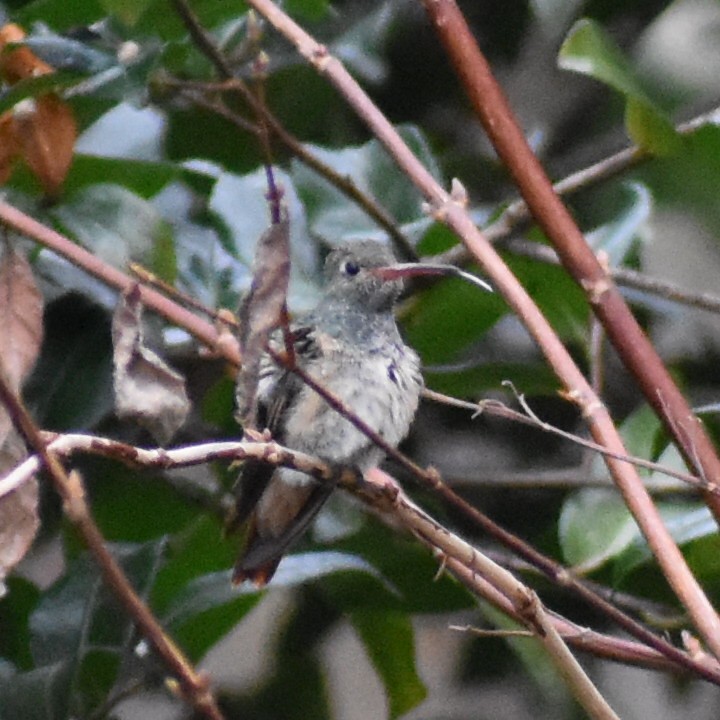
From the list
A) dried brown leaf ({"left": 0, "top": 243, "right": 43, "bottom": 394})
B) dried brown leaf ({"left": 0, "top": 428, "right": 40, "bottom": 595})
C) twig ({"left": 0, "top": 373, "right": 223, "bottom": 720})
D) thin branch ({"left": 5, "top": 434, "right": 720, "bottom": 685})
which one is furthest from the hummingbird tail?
twig ({"left": 0, "top": 373, "right": 223, "bottom": 720})

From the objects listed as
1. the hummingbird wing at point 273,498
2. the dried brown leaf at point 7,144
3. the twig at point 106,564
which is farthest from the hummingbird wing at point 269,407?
the twig at point 106,564

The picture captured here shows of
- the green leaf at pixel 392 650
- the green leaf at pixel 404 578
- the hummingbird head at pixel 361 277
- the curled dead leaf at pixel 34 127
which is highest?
the curled dead leaf at pixel 34 127

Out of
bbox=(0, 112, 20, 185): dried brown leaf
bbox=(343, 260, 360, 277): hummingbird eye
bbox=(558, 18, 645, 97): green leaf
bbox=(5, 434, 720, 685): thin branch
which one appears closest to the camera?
bbox=(5, 434, 720, 685): thin branch

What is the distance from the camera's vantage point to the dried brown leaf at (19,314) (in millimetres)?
1009

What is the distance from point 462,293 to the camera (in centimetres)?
182

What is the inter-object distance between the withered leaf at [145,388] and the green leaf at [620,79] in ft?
2.21

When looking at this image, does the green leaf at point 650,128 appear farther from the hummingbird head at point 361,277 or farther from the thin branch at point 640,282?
the hummingbird head at point 361,277

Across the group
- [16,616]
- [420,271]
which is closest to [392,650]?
[16,616]

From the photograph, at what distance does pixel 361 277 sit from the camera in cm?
189

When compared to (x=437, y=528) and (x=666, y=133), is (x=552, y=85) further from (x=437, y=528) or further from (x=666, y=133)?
(x=437, y=528)

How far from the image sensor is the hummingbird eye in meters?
1.89

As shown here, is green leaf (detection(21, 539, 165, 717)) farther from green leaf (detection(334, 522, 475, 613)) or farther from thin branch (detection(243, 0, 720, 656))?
thin branch (detection(243, 0, 720, 656))

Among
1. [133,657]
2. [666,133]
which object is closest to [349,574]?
[133,657]

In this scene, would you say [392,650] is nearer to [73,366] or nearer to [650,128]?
[73,366]
